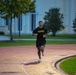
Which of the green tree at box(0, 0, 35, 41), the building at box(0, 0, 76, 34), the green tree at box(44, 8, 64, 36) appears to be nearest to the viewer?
the green tree at box(0, 0, 35, 41)

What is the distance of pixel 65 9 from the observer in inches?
2566

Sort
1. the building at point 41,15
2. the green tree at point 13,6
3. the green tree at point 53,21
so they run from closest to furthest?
the green tree at point 13,6 < the green tree at point 53,21 < the building at point 41,15

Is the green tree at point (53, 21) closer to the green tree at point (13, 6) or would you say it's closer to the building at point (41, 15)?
the building at point (41, 15)

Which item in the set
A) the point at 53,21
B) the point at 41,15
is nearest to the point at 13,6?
the point at 53,21

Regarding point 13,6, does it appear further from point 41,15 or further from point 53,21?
point 41,15

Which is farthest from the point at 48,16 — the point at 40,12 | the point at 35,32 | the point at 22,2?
the point at 35,32

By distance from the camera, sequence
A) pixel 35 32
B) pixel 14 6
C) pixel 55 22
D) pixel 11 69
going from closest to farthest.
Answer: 1. pixel 11 69
2. pixel 35 32
3. pixel 14 6
4. pixel 55 22

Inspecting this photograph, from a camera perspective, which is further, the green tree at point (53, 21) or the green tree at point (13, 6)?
the green tree at point (53, 21)

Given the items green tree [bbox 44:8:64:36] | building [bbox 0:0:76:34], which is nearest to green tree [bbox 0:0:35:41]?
green tree [bbox 44:8:64:36]

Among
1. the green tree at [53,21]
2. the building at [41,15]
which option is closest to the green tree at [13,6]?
the green tree at [53,21]

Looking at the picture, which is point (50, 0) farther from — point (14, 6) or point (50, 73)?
point (50, 73)

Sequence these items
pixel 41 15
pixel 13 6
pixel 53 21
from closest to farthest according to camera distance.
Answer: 1. pixel 13 6
2. pixel 53 21
3. pixel 41 15

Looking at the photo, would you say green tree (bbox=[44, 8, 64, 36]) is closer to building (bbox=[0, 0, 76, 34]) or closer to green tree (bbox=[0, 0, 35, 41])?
building (bbox=[0, 0, 76, 34])

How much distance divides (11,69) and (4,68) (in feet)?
1.50
